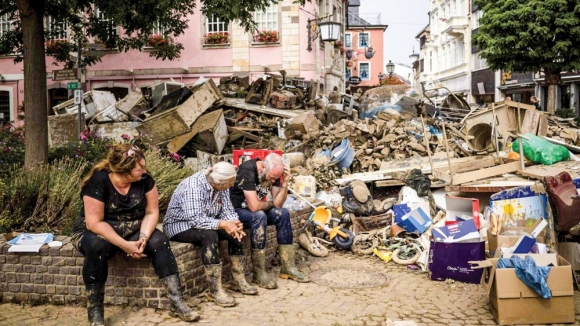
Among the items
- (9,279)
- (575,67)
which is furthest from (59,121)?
(575,67)

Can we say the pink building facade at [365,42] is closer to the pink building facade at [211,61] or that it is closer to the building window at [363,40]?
the building window at [363,40]

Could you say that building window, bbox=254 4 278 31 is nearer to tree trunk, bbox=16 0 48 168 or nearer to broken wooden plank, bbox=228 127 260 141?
broken wooden plank, bbox=228 127 260 141

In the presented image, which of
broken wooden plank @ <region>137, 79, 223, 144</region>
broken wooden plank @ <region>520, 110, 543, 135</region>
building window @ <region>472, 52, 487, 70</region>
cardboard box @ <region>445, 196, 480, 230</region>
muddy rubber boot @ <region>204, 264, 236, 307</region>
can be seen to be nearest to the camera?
muddy rubber boot @ <region>204, 264, 236, 307</region>

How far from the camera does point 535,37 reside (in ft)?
70.3

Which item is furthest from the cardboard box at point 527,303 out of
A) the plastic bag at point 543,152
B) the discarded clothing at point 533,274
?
the plastic bag at point 543,152

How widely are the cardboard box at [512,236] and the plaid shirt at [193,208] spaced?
2968 mm

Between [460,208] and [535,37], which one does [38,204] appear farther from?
[535,37]

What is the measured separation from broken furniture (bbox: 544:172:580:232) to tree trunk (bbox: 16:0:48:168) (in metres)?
6.60

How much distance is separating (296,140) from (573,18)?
43.7 ft

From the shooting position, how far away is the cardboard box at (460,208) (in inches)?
295

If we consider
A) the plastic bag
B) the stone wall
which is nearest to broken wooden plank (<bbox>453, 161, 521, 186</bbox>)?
the plastic bag

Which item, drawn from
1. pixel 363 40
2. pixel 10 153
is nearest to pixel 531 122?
pixel 10 153

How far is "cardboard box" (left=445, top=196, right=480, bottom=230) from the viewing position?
7.48m

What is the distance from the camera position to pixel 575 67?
20.9 meters
